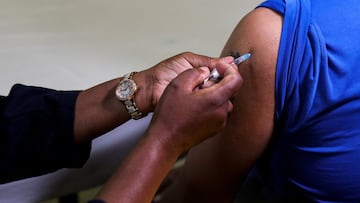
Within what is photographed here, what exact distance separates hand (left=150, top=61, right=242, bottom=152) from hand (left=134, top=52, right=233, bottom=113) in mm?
141

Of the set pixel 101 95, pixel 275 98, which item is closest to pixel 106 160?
pixel 101 95

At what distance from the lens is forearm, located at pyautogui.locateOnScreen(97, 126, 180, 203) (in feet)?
2.37

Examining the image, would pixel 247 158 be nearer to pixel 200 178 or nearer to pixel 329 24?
pixel 200 178

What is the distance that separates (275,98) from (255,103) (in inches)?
1.5

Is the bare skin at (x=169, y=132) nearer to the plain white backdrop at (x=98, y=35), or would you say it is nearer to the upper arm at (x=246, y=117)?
the upper arm at (x=246, y=117)

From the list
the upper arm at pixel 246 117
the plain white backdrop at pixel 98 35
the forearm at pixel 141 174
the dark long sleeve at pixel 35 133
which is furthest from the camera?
the plain white backdrop at pixel 98 35

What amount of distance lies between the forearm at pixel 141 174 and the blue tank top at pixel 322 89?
24 centimetres

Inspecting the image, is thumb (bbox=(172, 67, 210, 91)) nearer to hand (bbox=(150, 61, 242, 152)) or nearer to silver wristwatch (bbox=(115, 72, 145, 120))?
hand (bbox=(150, 61, 242, 152))

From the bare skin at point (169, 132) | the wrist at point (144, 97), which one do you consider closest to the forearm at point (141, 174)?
the bare skin at point (169, 132)

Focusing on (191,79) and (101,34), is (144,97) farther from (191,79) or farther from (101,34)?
(101,34)

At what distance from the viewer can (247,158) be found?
96 centimetres

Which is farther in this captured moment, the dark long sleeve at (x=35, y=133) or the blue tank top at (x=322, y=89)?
the dark long sleeve at (x=35, y=133)

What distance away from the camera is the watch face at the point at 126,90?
2.95 feet

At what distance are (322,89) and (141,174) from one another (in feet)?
1.06
